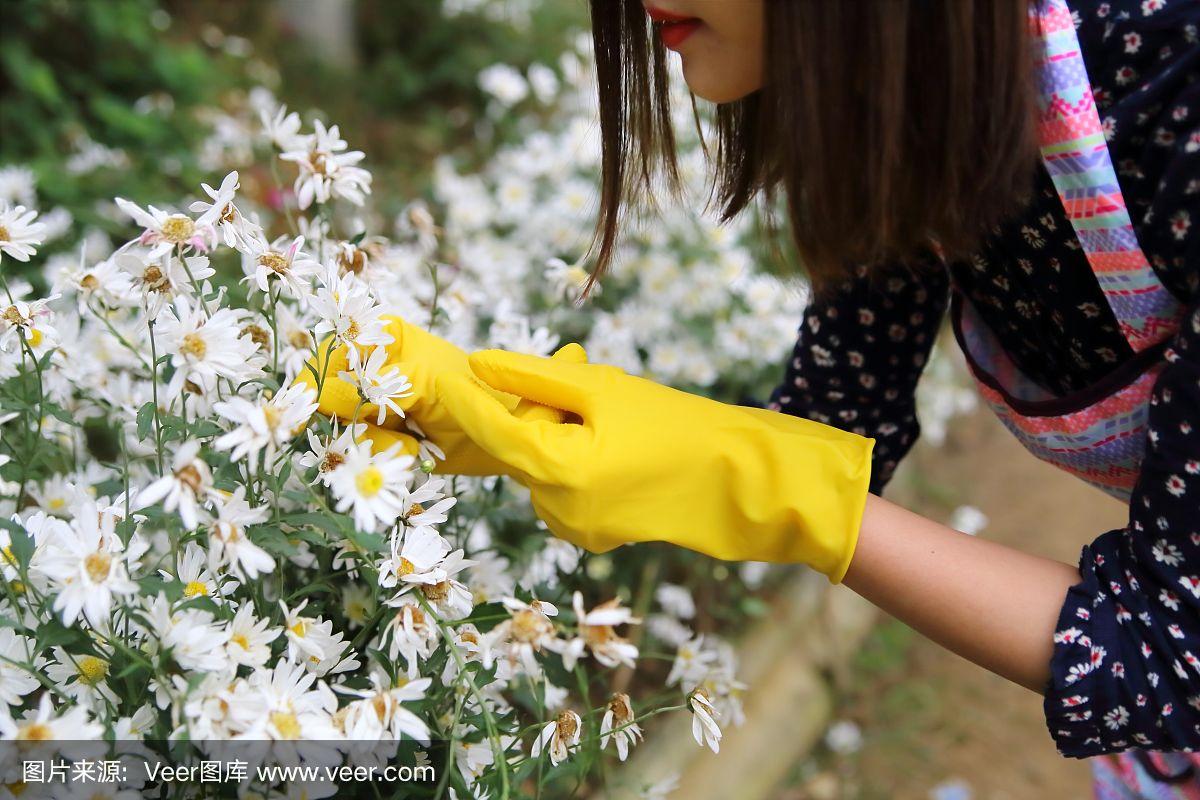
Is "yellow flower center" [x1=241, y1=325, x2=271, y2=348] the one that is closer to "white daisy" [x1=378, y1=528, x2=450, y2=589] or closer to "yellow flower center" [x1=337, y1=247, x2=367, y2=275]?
"yellow flower center" [x1=337, y1=247, x2=367, y2=275]

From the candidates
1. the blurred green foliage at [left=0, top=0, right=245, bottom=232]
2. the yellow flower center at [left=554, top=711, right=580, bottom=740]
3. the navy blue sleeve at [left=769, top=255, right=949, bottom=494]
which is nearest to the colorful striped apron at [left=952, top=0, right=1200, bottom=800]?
the navy blue sleeve at [left=769, top=255, right=949, bottom=494]

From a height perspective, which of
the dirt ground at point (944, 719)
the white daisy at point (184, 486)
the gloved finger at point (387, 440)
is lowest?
the dirt ground at point (944, 719)

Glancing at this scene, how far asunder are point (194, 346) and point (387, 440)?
20 cm

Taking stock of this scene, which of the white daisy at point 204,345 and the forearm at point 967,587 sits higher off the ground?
the white daisy at point 204,345

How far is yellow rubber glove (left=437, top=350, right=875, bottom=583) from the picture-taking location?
83 cm

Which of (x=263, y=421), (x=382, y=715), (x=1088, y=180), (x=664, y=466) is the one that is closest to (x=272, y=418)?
(x=263, y=421)

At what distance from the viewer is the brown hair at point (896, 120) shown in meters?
0.73

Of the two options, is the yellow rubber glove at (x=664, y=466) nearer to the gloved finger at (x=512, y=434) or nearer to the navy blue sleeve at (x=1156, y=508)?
the gloved finger at (x=512, y=434)

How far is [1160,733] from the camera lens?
81 cm

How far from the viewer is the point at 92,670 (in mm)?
768

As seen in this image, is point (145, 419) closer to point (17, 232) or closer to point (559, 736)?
point (17, 232)

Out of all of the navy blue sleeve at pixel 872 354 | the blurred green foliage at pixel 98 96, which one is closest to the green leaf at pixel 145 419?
the navy blue sleeve at pixel 872 354

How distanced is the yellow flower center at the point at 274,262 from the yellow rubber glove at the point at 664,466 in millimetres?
162

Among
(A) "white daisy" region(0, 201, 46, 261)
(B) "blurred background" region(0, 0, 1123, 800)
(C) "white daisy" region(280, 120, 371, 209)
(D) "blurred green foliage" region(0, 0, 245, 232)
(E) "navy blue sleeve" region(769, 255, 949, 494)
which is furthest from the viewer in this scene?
(D) "blurred green foliage" region(0, 0, 245, 232)
